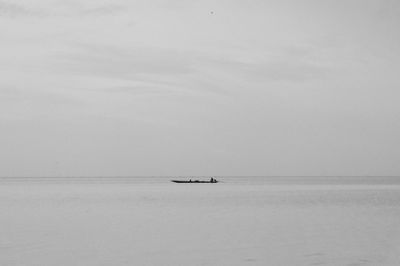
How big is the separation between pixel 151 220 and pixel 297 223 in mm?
10527

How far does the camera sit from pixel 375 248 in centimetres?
2370

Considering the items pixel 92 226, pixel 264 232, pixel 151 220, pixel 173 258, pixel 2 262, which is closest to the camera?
pixel 2 262

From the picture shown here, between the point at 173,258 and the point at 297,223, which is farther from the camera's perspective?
the point at 297,223

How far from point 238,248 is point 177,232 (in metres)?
7.20

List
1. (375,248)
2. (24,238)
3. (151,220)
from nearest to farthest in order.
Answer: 1. (375,248)
2. (24,238)
3. (151,220)

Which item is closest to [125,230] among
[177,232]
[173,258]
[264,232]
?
[177,232]

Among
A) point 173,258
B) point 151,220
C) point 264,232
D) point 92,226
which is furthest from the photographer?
point 151,220

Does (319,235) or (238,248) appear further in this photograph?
(319,235)

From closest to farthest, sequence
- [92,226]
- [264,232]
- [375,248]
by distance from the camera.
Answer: [375,248], [264,232], [92,226]

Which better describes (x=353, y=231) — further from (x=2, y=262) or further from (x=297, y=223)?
(x=2, y=262)

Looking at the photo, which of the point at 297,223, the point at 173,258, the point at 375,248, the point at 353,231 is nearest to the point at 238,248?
the point at 173,258

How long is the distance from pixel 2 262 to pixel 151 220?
18450 millimetres

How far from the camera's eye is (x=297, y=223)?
35344mm

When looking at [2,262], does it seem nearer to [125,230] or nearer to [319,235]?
[125,230]
